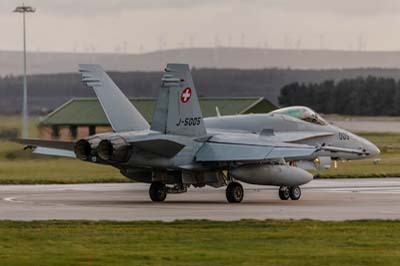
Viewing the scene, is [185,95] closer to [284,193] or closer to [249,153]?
[249,153]

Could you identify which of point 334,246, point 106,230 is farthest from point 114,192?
point 334,246

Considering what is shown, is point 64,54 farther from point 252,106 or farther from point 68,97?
point 252,106

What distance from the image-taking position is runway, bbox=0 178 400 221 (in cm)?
2978

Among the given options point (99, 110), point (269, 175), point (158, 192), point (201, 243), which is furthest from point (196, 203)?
point (99, 110)

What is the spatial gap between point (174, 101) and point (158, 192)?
10.7ft

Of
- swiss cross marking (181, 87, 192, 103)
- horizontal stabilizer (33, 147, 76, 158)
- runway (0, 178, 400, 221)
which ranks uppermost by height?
swiss cross marking (181, 87, 192, 103)

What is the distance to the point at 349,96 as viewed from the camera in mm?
85875

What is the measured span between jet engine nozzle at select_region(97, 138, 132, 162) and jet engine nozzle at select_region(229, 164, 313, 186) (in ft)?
12.0

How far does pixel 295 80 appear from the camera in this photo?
67688mm

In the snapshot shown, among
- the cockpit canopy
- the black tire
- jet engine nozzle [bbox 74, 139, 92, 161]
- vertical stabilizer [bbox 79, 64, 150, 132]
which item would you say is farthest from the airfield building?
→ jet engine nozzle [bbox 74, 139, 92, 161]

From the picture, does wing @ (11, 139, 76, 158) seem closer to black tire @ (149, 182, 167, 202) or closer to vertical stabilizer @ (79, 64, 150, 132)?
vertical stabilizer @ (79, 64, 150, 132)

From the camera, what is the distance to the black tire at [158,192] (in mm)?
36688

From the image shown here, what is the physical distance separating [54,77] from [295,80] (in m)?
13.8

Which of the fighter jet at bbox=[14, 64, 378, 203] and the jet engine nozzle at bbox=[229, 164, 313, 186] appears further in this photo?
the jet engine nozzle at bbox=[229, 164, 313, 186]
